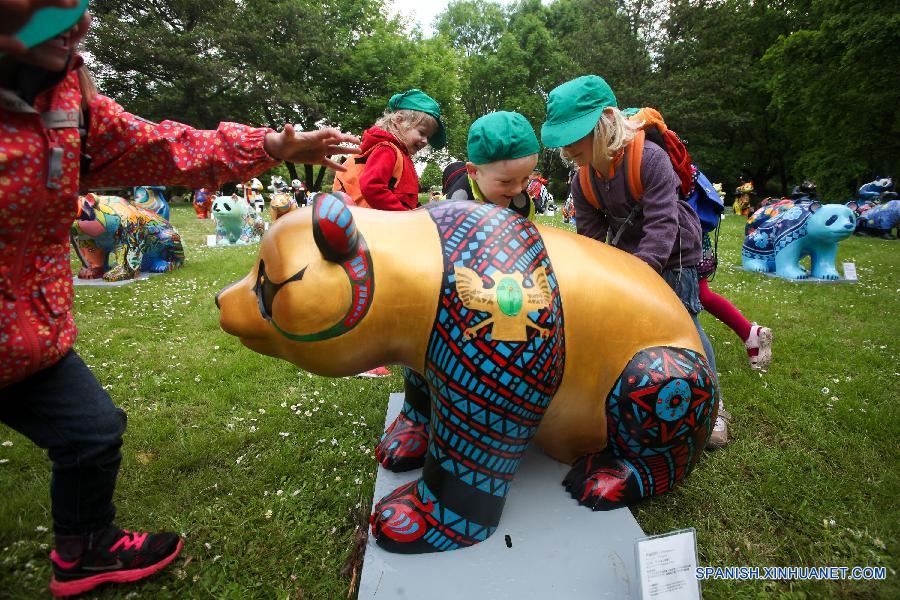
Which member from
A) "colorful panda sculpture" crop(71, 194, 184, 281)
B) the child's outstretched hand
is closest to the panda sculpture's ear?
the child's outstretched hand

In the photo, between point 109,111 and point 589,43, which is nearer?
point 109,111

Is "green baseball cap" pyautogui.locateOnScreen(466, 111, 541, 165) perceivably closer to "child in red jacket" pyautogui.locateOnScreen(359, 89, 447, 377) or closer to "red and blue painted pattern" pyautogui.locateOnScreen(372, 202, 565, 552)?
"red and blue painted pattern" pyautogui.locateOnScreen(372, 202, 565, 552)

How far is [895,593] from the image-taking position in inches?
73.1

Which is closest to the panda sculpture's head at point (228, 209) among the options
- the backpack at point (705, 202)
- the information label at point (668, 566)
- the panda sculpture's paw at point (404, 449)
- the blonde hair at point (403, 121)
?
the blonde hair at point (403, 121)

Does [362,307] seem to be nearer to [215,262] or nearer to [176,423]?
[176,423]

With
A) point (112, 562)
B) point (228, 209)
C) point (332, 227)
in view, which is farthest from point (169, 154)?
point (228, 209)

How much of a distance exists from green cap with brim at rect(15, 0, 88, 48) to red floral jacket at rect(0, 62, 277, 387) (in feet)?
0.70

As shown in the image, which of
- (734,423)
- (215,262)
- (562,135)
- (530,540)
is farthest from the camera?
(215,262)

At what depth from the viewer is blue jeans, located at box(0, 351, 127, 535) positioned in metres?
1.60

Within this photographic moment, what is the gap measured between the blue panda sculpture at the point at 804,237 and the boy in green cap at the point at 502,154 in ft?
22.3

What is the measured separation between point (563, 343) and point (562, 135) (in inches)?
36.9

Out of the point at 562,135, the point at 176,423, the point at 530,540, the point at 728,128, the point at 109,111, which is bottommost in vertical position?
the point at 176,423

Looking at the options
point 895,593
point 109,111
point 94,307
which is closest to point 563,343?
point 895,593

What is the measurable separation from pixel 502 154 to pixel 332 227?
2.79 feet
